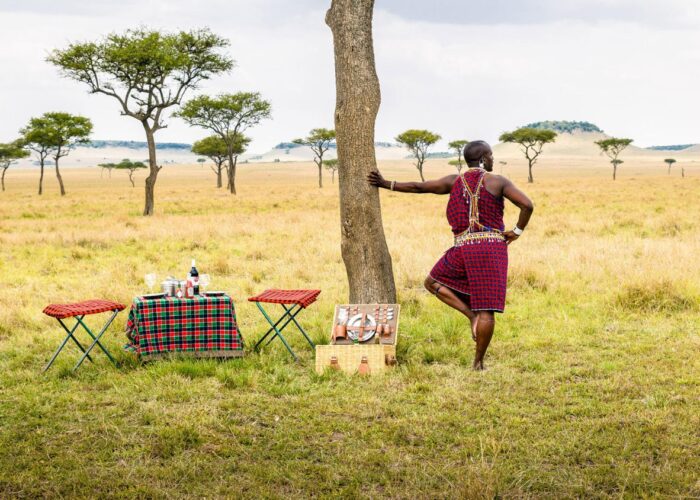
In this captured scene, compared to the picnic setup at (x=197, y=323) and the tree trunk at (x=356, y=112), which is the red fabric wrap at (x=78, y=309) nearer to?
the picnic setup at (x=197, y=323)

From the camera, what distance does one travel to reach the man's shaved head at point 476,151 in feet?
Answer: 20.5

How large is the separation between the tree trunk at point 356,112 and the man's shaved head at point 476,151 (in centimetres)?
116

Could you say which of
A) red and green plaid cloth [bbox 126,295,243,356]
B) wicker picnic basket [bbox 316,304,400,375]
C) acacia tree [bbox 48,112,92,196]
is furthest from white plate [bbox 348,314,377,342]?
acacia tree [bbox 48,112,92,196]

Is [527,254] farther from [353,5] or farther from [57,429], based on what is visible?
[57,429]

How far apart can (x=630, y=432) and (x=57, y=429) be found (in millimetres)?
4129

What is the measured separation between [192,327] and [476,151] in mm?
3254

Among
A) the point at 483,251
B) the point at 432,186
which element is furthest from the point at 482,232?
the point at 432,186

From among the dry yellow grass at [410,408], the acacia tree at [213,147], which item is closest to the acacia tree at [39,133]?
the acacia tree at [213,147]

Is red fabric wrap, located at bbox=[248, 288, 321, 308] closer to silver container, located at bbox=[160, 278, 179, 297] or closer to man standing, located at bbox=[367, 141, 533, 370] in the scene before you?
silver container, located at bbox=[160, 278, 179, 297]

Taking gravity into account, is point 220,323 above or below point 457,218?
below

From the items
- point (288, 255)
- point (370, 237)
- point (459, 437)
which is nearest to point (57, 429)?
point (459, 437)

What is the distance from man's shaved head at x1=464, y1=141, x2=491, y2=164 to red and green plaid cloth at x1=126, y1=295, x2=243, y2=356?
109 inches

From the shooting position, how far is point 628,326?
318 inches

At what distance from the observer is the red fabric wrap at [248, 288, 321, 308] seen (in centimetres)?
702
